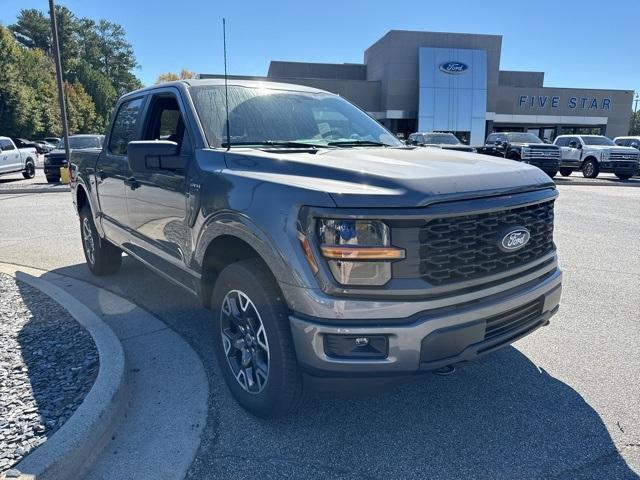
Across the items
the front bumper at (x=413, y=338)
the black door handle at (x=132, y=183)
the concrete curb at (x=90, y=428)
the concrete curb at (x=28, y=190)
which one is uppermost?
the black door handle at (x=132, y=183)

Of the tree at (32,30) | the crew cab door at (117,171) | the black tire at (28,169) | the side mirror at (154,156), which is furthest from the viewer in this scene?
the tree at (32,30)

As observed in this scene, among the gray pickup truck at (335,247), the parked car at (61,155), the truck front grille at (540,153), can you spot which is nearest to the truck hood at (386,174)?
the gray pickup truck at (335,247)

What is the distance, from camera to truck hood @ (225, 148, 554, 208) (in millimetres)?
2344

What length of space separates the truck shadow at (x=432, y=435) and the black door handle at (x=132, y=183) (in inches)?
Result: 67.3

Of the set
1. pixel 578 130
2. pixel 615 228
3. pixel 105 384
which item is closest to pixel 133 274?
pixel 105 384

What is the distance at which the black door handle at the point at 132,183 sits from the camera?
4145 millimetres

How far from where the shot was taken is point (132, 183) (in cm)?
422

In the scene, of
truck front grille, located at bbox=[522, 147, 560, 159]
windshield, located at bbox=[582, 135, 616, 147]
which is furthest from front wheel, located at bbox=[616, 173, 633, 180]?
truck front grille, located at bbox=[522, 147, 560, 159]

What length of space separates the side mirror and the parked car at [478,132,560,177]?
19589 millimetres

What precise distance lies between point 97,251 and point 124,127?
1.67 m

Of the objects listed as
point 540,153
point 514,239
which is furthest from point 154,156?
point 540,153

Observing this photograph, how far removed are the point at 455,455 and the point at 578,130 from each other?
59823mm

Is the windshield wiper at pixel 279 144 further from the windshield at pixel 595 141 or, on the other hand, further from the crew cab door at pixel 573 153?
the windshield at pixel 595 141

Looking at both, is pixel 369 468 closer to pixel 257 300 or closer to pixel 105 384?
pixel 257 300
